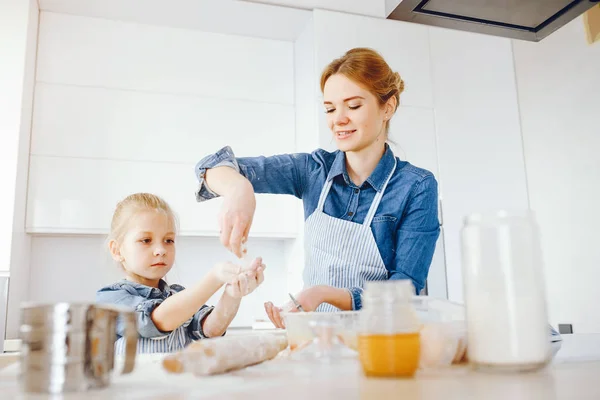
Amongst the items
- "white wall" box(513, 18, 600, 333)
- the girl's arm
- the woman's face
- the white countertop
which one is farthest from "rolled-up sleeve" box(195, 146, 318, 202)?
"white wall" box(513, 18, 600, 333)

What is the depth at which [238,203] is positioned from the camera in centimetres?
100

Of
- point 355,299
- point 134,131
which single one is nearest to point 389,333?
point 355,299

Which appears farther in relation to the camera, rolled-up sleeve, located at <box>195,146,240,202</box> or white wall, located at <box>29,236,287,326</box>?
white wall, located at <box>29,236,287,326</box>

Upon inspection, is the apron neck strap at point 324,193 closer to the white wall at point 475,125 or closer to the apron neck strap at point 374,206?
the apron neck strap at point 374,206

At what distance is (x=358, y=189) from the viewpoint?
1449 millimetres

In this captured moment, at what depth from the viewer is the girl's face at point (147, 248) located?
130 centimetres

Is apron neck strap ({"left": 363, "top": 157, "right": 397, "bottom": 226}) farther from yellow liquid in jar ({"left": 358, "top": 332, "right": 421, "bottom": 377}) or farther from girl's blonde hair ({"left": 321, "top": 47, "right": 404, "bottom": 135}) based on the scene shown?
yellow liquid in jar ({"left": 358, "top": 332, "right": 421, "bottom": 377})

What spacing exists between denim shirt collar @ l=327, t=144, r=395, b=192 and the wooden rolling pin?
86 centimetres

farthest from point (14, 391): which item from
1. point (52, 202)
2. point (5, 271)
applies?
point (52, 202)

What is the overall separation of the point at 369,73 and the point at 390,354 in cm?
106

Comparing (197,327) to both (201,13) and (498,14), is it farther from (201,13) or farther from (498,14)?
(201,13)

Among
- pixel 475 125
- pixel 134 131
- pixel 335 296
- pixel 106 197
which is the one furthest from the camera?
pixel 475 125

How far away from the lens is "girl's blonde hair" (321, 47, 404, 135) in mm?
1459

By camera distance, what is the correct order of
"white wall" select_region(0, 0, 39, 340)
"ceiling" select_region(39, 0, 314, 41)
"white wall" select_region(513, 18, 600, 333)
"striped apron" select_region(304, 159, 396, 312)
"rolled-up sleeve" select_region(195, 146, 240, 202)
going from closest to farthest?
"rolled-up sleeve" select_region(195, 146, 240, 202) → "striped apron" select_region(304, 159, 396, 312) → "white wall" select_region(0, 0, 39, 340) → "white wall" select_region(513, 18, 600, 333) → "ceiling" select_region(39, 0, 314, 41)
